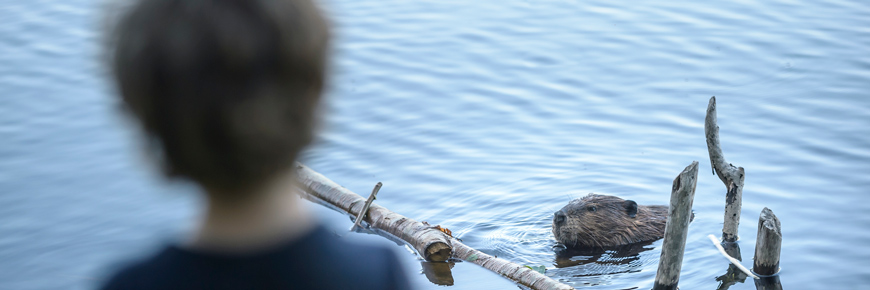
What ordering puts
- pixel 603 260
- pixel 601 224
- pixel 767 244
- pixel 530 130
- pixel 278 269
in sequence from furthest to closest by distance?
pixel 530 130
pixel 601 224
pixel 603 260
pixel 767 244
pixel 278 269

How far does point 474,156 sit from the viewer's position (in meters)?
9.43

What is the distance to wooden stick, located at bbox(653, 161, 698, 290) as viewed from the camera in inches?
210

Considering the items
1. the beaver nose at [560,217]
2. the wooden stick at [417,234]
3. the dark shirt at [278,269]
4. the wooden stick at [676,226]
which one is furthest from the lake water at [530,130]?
the dark shirt at [278,269]

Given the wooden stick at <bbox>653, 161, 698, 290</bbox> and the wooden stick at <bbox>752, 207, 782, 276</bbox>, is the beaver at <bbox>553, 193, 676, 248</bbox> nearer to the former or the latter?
the wooden stick at <bbox>752, 207, 782, 276</bbox>

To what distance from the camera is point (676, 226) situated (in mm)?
5480

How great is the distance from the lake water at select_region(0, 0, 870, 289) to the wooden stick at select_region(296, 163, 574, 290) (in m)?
0.15

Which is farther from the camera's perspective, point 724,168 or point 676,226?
point 724,168

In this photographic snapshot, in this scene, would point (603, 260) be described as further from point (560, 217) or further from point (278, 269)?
point (278, 269)

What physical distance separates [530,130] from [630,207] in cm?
315


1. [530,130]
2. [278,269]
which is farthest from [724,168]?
[278,269]

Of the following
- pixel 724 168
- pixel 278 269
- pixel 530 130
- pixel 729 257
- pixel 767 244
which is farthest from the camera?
pixel 530 130

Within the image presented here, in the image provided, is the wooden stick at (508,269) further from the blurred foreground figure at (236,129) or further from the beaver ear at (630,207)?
the blurred foreground figure at (236,129)

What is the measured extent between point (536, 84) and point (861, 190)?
4396 millimetres

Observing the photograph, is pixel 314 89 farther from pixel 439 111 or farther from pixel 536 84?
pixel 536 84
